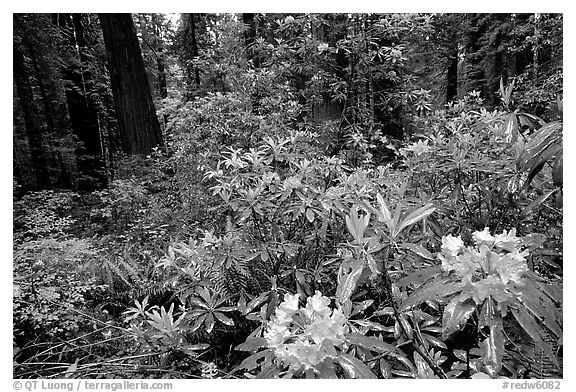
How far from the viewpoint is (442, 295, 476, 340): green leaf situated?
96 cm

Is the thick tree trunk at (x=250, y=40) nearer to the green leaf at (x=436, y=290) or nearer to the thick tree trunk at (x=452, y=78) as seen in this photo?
the green leaf at (x=436, y=290)

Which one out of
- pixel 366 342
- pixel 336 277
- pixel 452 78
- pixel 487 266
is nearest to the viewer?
pixel 487 266

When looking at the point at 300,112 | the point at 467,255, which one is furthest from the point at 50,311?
the point at 300,112

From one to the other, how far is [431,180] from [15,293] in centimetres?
253

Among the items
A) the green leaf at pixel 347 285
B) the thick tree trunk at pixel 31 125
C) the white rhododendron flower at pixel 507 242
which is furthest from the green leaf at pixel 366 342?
the thick tree trunk at pixel 31 125

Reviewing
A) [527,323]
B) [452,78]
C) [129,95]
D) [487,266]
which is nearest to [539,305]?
[527,323]

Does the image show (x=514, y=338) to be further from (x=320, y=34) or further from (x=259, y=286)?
(x=320, y=34)

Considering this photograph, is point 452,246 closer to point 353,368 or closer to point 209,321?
point 353,368

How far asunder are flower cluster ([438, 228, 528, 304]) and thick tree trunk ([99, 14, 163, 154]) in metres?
4.35

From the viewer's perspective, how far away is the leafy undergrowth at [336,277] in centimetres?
102

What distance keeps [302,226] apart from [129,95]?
12.4 ft

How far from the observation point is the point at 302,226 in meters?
2.00

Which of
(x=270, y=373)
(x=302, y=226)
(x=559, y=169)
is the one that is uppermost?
(x=559, y=169)

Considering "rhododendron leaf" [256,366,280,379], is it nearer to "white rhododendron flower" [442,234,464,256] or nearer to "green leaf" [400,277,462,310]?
"green leaf" [400,277,462,310]
